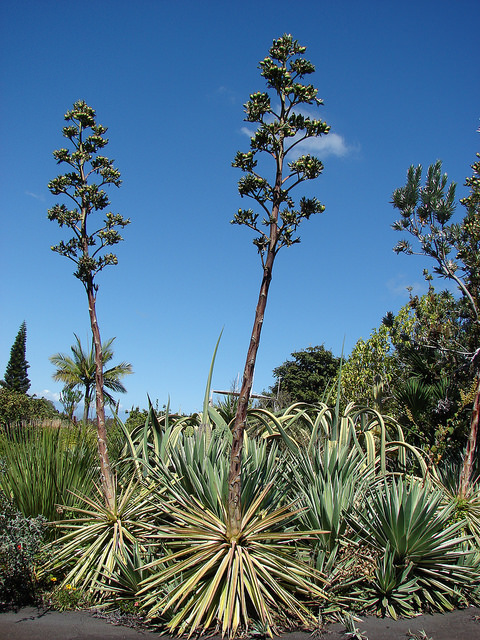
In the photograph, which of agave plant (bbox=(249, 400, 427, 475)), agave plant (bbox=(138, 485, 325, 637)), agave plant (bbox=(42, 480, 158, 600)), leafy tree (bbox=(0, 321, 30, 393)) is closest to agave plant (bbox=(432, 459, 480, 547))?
agave plant (bbox=(249, 400, 427, 475))

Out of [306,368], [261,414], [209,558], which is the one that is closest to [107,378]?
[306,368]

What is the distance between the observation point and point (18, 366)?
49.6 meters

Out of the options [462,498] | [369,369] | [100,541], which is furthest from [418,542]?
[369,369]

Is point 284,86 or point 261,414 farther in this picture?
point 261,414

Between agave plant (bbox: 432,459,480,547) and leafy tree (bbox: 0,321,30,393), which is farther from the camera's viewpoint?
leafy tree (bbox: 0,321,30,393)

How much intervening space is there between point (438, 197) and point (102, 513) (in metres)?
8.14

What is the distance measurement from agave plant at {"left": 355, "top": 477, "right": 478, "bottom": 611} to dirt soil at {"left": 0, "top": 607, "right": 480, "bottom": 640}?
281mm

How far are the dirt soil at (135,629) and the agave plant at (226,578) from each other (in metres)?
0.23

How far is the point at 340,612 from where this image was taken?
4434 millimetres

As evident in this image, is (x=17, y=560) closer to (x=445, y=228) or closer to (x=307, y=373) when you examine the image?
(x=445, y=228)

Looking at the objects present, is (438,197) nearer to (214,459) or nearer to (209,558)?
(214,459)

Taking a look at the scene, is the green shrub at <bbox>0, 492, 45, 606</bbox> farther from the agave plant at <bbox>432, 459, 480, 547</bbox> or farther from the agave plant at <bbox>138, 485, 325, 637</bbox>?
the agave plant at <bbox>432, 459, 480, 547</bbox>

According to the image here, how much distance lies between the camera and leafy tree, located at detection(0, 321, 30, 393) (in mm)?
48938

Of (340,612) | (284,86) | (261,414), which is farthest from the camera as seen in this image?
(261,414)
